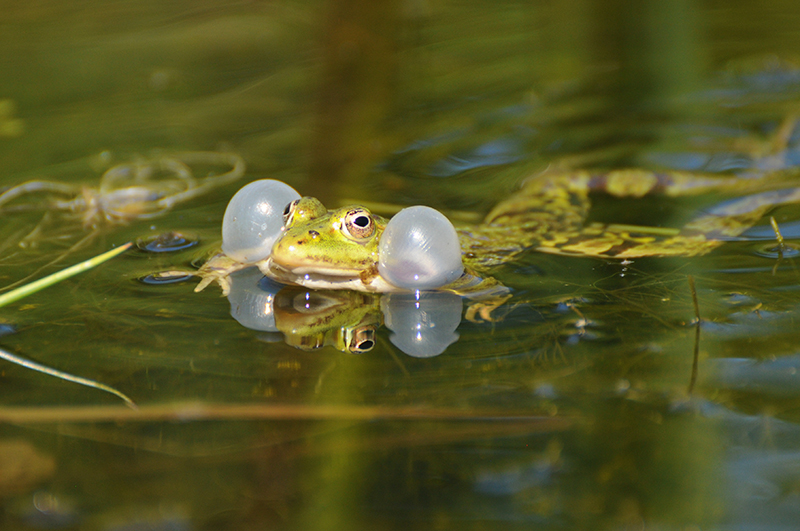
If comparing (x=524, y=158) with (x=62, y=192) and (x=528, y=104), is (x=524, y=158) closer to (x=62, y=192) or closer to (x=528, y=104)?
(x=528, y=104)

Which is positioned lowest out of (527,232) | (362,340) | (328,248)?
Result: (527,232)

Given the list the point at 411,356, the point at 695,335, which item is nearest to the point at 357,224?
the point at 411,356

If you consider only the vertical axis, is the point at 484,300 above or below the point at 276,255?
below

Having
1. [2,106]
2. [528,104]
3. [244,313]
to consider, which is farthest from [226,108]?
[244,313]

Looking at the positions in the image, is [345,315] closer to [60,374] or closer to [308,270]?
[308,270]

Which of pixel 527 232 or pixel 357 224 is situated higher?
pixel 357 224

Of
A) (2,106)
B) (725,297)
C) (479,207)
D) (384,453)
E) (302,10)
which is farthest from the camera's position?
(302,10)
